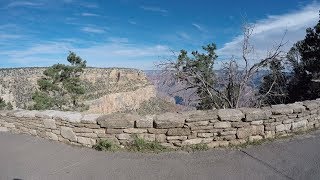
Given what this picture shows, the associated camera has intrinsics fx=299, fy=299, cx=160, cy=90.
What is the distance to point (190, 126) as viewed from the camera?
649 centimetres

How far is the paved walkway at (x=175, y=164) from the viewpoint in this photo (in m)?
5.44

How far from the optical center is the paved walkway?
5441mm

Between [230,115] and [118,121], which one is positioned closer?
[230,115]

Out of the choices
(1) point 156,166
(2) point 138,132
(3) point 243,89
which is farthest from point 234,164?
(3) point 243,89

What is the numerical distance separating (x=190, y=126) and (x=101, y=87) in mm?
69145

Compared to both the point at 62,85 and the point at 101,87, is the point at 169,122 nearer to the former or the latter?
the point at 62,85

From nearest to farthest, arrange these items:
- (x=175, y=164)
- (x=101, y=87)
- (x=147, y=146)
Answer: (x=175, y=164) → (x=147, y=146) → (x=101, y=87)

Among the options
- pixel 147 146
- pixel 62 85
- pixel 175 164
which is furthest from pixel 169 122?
pixel 62 85

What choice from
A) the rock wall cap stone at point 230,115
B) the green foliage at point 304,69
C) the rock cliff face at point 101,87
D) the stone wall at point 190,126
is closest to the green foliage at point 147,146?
the stone wall at point 190,126

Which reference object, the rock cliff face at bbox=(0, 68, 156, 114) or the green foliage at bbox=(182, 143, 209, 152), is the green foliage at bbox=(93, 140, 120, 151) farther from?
the rock cliff face at bbox=(0, 68, 156, 114)

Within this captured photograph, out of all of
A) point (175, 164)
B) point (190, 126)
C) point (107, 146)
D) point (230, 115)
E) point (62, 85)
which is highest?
point (62, 85)

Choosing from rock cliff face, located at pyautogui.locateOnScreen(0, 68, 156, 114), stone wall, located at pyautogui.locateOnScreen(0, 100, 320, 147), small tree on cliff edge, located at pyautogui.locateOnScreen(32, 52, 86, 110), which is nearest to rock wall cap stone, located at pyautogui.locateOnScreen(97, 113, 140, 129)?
stone wall, located at pyautogui.locateOnScreen(0, 100, 320, 147)

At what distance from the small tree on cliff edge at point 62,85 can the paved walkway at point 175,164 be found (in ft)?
74.1

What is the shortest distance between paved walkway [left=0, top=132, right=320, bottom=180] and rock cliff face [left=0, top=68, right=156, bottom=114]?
40.7m
